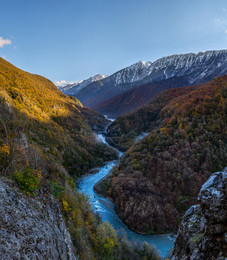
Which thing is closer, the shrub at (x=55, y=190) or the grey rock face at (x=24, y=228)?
the grey rock face at (x=24, y=228)

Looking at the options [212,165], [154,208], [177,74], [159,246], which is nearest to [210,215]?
[159,246]

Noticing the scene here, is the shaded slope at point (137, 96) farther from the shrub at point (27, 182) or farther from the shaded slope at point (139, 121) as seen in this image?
the shrub at point (27, 182)

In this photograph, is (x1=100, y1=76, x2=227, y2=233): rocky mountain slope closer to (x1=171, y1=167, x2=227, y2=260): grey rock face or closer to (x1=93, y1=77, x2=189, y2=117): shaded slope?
(x1=171, y1=167, x2=227, y2=260): grey rock face

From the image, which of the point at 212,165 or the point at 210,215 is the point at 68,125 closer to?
the point at 212,165

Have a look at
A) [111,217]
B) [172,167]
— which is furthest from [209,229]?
[172,167]

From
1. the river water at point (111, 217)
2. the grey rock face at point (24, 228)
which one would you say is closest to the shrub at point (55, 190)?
the grey rock face at point (24, 228)

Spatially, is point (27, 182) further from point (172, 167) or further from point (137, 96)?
point (137, 96)

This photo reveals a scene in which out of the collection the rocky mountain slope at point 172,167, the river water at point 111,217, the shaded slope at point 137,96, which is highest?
the shaded slope at point 137,96
